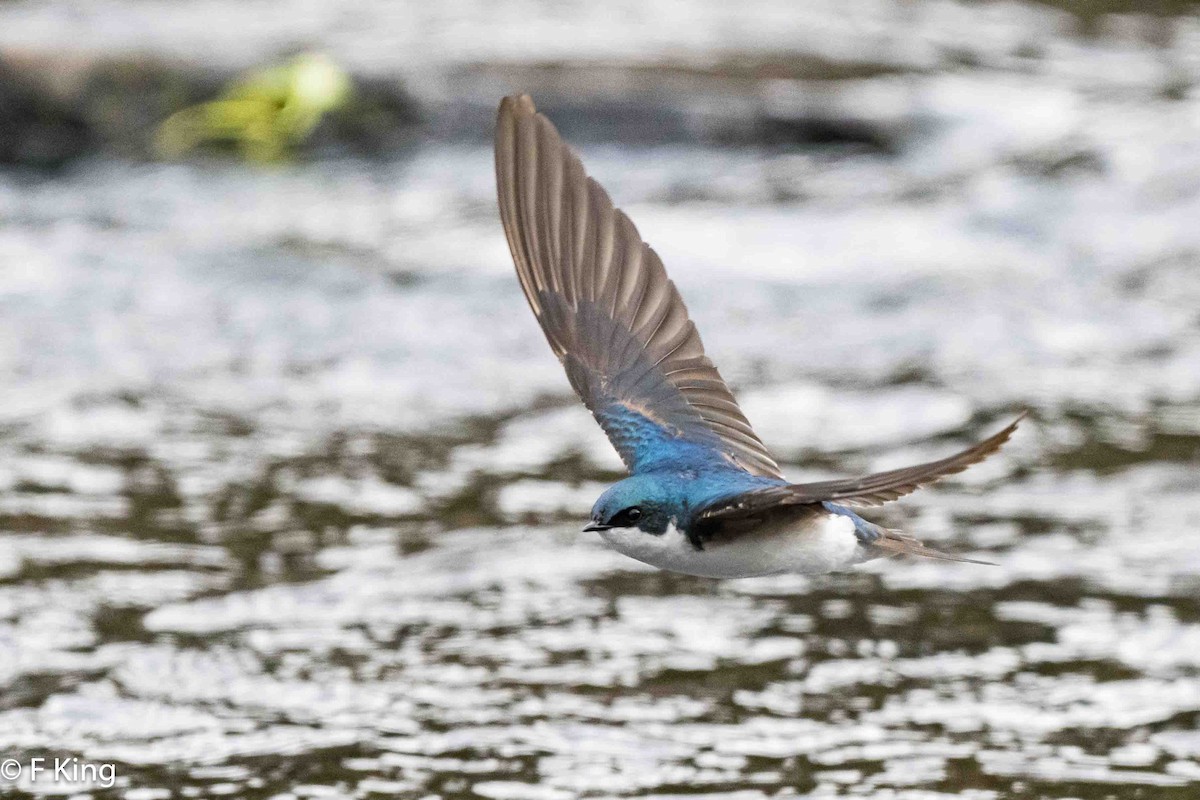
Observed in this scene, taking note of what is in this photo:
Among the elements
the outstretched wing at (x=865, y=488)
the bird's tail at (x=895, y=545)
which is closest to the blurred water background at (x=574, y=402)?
the bird's tail at (x=895, y=545)

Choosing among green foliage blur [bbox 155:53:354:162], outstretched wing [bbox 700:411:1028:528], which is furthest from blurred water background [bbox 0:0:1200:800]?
outstretched wing [bbox 700:411:1028:528]

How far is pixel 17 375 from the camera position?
19.7 feet

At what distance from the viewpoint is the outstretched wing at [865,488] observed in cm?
232

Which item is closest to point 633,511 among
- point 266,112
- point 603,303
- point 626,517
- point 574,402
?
point 626,517

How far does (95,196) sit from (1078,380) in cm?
390

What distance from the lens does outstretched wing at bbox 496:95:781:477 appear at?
3635mm

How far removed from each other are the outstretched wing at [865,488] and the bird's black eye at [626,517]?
13 cm

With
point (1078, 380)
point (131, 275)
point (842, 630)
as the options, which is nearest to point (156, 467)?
point (131, 275)

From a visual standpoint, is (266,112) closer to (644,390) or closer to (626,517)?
(644,390)

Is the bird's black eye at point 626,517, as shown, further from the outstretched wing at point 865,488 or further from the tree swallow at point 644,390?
the outstretched wing at point 865,488

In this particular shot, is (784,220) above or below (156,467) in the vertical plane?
above

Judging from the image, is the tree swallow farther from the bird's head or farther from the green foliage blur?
the green foliage blur

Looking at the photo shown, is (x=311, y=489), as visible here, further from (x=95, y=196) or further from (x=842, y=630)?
(x=95, y=196)

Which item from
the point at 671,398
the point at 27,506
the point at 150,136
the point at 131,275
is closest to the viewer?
the point at 671,398
